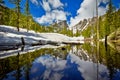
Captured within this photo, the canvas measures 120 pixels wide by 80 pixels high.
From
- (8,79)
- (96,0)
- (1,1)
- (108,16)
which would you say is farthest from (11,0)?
(8,79)

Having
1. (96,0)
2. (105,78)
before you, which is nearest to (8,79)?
(105,78)

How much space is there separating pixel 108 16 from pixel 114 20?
3427 mm

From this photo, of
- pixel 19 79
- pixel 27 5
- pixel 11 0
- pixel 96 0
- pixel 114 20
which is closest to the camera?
pixel 19 79

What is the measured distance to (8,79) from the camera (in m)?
6.89

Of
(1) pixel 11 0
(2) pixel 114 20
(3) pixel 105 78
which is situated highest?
(1) pixel 11 0

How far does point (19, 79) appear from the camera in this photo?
22.4ft

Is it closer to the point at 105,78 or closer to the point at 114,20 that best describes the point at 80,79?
the point at 105,78

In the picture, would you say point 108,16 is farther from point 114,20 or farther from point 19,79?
point 19,79

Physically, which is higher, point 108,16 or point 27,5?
point 27,5

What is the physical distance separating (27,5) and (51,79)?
88.4m

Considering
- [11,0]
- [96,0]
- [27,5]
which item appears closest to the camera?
[96,0]

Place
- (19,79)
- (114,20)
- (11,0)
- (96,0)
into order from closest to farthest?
(19,79) < (96,0) < (11,0) < (114,20)

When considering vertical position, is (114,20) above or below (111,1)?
below

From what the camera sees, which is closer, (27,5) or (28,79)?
(28,79)
